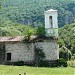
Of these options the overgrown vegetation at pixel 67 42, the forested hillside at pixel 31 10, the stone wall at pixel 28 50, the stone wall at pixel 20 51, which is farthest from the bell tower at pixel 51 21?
the forested hillside at pixel 31 10

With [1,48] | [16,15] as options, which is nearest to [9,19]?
[16,15]

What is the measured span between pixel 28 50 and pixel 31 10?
7130 cm

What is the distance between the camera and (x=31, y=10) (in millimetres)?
108062

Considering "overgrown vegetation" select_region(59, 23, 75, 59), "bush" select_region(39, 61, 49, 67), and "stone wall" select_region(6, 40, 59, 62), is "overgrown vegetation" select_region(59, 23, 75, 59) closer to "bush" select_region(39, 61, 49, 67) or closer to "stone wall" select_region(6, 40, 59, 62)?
"stone wall" select_region(6, 40, 59, 62)

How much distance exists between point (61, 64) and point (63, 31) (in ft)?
162

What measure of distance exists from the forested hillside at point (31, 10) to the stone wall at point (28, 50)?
62.0 metres

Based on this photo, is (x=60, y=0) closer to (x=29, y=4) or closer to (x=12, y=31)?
(x=29, y=4)

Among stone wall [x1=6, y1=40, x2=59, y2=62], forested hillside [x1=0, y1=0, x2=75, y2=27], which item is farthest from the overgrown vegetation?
forested hillside [x1=0, y1=0, x2=75, y2=27]

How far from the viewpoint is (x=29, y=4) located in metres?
112

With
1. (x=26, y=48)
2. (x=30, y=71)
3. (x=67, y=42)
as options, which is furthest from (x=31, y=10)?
(x=30, y=71)

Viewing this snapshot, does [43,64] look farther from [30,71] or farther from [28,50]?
[30,71]

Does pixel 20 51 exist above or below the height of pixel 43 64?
above

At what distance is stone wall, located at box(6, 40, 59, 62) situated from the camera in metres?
37.1

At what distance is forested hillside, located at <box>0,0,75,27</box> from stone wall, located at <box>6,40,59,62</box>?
203ft
